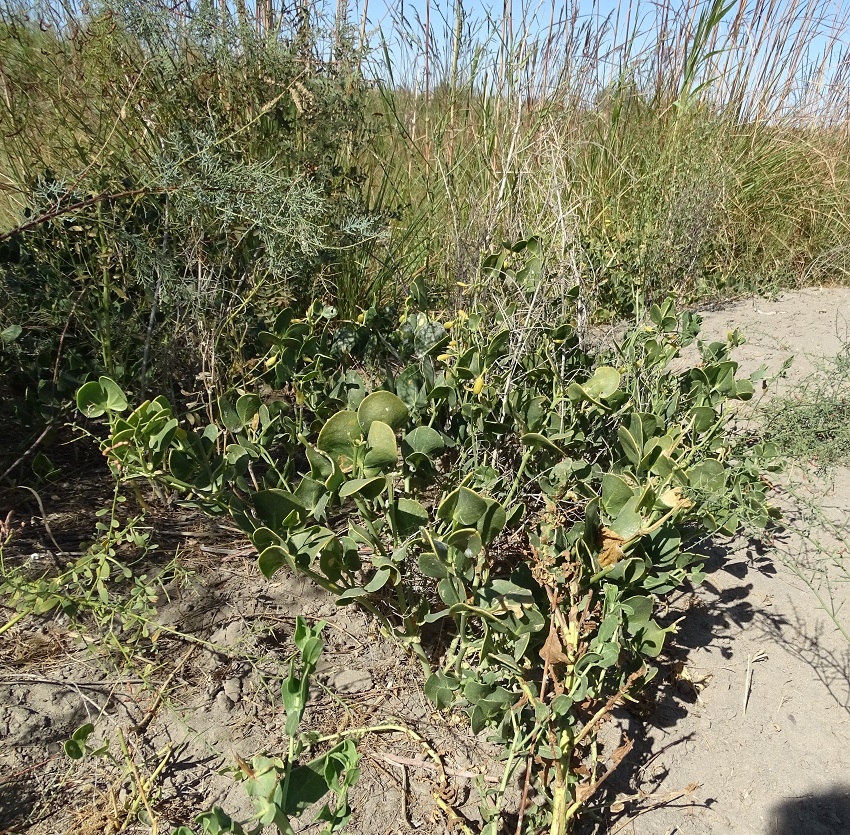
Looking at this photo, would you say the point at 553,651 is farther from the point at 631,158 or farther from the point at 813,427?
the point at 631,158

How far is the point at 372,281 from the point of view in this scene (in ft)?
8.94

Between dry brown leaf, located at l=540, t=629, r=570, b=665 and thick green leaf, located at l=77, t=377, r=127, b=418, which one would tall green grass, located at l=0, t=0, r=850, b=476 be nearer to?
thick green leaf, located at l=77, t=377, r=127, b=418

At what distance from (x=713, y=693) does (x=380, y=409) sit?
3.16ft

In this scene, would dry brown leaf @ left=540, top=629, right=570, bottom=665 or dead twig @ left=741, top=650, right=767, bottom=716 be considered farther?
dead twig @ left=741, top=650, right=767, bottom=716

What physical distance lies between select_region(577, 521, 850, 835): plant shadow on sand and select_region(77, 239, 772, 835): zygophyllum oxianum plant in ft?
0.26

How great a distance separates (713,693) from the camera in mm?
1529

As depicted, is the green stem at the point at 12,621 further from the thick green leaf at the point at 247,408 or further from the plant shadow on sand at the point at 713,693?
the plant shadow on sand at the point at 713,693

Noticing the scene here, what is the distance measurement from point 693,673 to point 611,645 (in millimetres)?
459

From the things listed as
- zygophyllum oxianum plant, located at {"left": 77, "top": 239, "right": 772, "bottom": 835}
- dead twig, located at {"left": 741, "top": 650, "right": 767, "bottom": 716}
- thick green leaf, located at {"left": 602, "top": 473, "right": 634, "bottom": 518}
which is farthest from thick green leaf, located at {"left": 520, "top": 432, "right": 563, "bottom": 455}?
dead twig, located at {"left": 741, "top": 650, "right": 767, "bottom": 716}

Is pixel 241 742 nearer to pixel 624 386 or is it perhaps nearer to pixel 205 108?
pixel 624 386

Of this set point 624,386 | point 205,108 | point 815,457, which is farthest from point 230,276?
point 815,457

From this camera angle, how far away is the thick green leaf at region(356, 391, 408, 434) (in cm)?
130

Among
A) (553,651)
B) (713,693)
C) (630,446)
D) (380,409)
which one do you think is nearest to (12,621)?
(380,409)

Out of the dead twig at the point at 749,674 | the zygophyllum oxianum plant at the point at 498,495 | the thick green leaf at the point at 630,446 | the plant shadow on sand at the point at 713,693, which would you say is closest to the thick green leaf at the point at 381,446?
the zygophyllum oxianum plant at the point at 498,495
